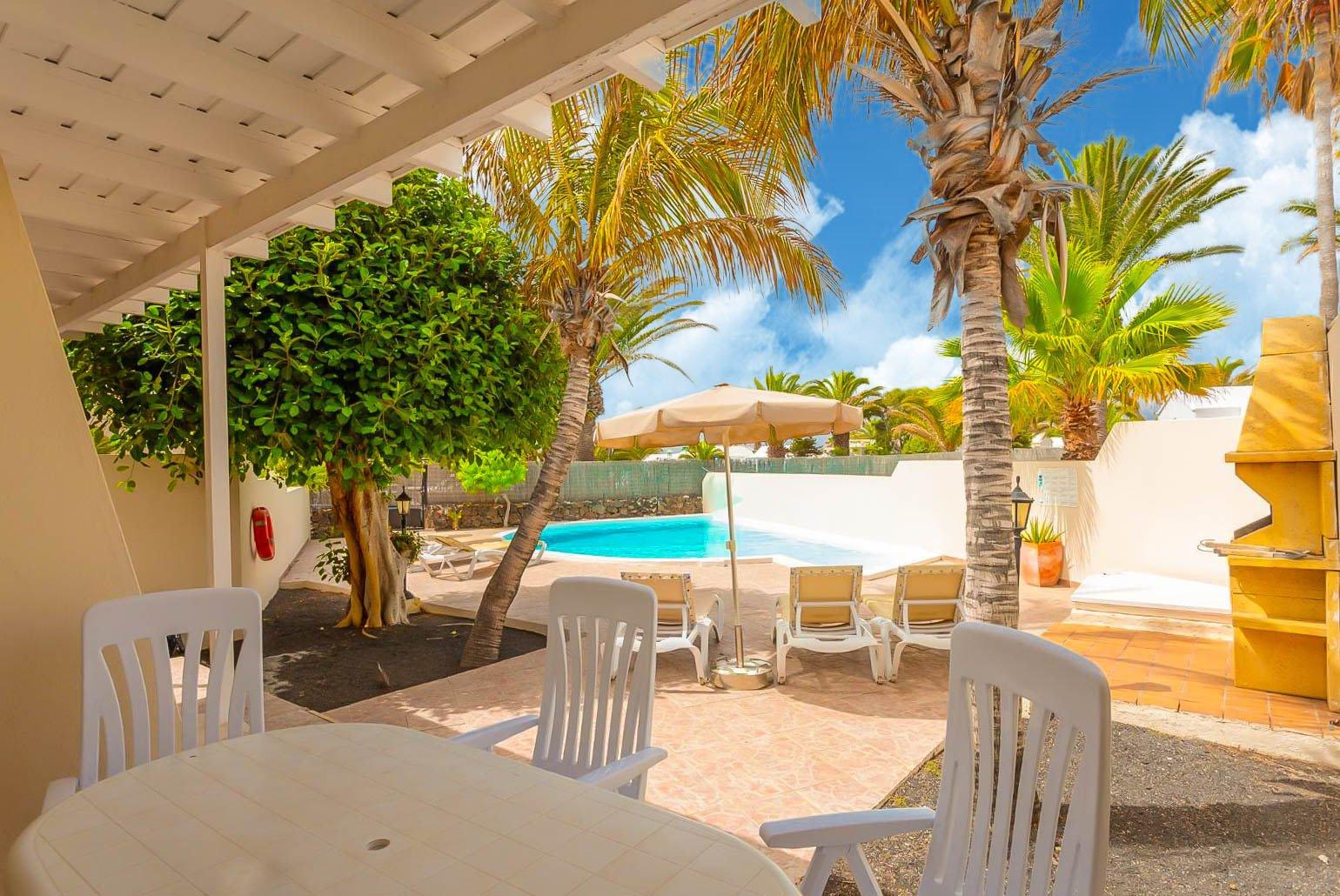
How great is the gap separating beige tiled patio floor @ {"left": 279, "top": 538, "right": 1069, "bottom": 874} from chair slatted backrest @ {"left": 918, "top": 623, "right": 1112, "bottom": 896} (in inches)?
70.1

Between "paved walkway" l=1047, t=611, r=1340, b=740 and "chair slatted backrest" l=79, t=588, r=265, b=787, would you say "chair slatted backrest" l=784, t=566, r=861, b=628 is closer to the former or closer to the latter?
"paved walkway" l=1047, t=611, r=1340, b=740

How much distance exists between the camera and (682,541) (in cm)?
1906

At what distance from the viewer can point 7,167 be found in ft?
11.8

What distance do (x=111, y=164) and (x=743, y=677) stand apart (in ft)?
16.4

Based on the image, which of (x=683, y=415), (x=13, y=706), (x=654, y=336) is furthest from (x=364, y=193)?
(x=654, y=336)

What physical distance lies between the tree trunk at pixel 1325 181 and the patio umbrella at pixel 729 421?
29.0 ft

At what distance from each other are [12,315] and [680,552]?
48.3ft

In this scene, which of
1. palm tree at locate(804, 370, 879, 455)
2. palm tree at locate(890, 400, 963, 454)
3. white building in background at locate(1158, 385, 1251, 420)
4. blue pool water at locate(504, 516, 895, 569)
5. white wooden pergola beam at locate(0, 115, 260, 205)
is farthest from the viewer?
palm tree at locate(804, 370, 879, 455)

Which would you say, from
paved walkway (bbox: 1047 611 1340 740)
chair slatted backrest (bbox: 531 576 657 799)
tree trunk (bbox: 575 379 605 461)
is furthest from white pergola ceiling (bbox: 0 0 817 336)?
tree trunk (bbox: 575 379 605 461)

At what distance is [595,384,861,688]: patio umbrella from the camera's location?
5.99 meters

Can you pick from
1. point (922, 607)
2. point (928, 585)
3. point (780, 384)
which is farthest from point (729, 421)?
point (780, 384)

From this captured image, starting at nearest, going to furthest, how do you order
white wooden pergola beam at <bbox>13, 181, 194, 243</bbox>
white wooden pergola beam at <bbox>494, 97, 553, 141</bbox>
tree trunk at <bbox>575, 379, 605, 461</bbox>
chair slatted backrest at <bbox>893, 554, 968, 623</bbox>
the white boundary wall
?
white wooden pergola beam at <bbox>494, 97, 553, 141</bbox> < white wooden pergola beam at <bbox>13, 181, 194, 243</bbox> < chair slatted backrest at <bbox>893, 554, 968, 623</bbox> < the white boundary wall < tree trunk at <bbox>575, 379, 605, 461</bbox>

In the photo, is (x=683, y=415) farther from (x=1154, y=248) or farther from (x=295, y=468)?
(x=1154, y=248)

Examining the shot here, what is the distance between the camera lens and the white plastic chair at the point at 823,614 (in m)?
5.83
